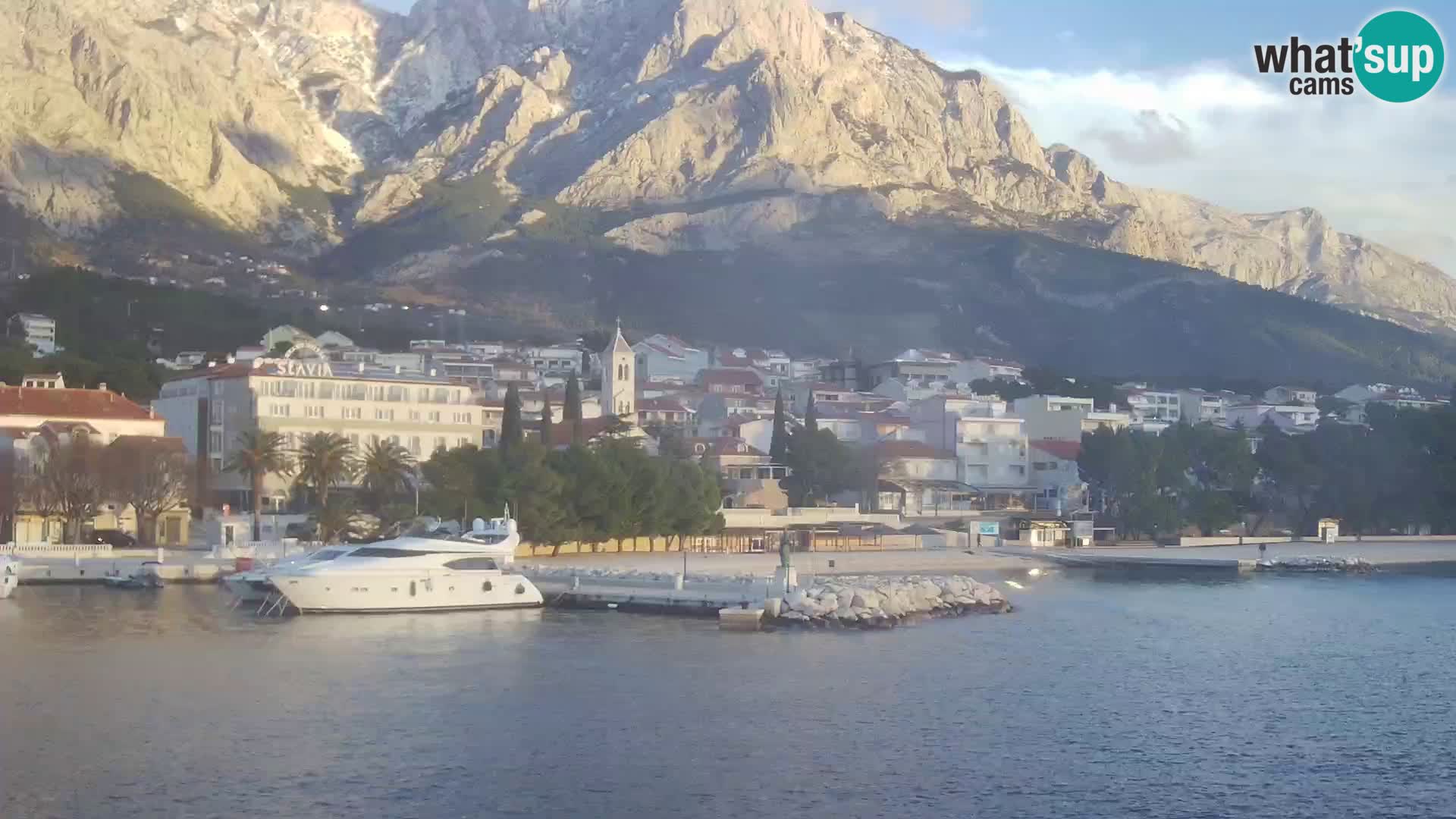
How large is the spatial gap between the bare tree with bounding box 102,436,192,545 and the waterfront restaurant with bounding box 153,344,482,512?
13.4 feet

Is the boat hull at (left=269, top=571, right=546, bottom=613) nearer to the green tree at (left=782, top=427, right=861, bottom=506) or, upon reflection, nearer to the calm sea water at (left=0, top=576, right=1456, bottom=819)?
the calm sea water at (left=0, top=576, right=1456, bottom=819)

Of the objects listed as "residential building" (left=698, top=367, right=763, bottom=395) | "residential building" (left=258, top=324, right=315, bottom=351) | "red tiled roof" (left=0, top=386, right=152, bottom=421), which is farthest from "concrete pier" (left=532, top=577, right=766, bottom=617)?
"residential building" (left=698, top=367, right=763, bottom=395)

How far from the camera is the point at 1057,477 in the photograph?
3514 inches

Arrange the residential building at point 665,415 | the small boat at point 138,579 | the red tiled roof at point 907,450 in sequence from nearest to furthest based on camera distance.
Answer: the small boat at point 138,579 → the red tiled roof at point 907,450 → the residential building at point 665,415

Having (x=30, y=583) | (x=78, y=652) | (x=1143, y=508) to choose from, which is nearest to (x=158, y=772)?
(x=78, y=652)

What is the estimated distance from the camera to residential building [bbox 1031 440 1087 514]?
86.3m

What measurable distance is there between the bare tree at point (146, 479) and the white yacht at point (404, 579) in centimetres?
1612

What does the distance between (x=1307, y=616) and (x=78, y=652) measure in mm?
33431

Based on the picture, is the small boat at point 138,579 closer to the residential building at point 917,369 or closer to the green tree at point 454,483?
the green tree at point 454,483

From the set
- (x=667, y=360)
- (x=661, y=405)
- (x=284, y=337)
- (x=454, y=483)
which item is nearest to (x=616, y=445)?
(x=454, y=483)

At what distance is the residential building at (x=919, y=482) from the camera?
82188 millimetres

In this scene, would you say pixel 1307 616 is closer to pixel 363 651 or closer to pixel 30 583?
pixel 363 651

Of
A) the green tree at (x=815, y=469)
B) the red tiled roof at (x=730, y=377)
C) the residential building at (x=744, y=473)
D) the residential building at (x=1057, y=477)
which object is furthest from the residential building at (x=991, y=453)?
the red tiled roof at (x=730, y=377)

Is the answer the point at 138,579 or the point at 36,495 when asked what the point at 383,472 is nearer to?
the point at 138,579
